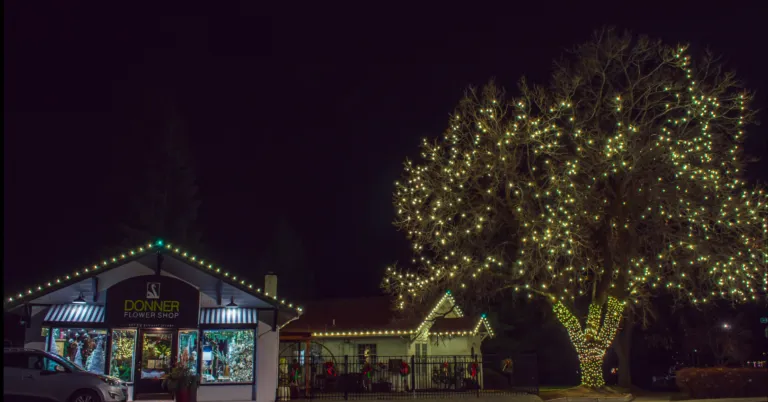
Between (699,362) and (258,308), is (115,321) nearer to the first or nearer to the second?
(258,308)

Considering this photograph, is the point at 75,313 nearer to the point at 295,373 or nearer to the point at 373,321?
the point at 295,373

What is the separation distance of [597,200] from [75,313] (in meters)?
17.8

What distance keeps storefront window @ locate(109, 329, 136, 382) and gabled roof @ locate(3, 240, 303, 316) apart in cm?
221

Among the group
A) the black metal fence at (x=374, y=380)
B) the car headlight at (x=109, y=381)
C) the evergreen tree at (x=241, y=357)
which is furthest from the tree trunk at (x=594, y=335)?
the car headlight at (x=109, y=381)

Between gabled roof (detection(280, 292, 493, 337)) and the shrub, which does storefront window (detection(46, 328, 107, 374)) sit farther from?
the shrub

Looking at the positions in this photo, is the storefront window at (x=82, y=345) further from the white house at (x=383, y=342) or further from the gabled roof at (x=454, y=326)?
the gabled roof at (x=454, y=326)

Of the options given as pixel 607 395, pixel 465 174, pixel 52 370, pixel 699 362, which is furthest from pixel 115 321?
pixel 699 362

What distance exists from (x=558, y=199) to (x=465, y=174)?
3.35 meters

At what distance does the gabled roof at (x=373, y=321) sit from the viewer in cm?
3055

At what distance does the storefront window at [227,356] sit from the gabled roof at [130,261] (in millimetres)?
1684

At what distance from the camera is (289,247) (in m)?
64.2

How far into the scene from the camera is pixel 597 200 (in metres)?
23.9

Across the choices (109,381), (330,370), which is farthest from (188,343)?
(330,370)

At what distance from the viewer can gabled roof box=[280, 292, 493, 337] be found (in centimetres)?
3055
